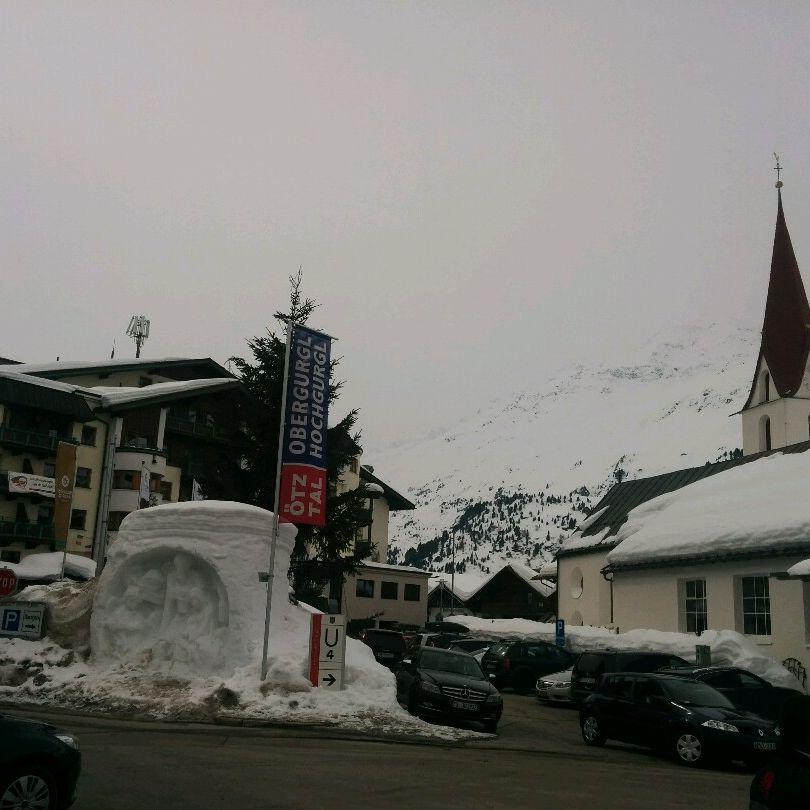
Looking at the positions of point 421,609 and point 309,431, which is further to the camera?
point 421,609

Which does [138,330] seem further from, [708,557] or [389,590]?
[708,557]

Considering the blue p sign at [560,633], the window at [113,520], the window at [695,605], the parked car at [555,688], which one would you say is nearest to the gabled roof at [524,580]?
the window at [113,520]

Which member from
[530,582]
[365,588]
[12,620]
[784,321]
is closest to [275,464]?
[12,620]

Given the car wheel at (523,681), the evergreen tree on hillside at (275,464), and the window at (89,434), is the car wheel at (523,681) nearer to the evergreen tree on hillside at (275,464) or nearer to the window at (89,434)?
the evergreen tree on hillside at (275,464)

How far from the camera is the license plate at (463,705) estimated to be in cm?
1772

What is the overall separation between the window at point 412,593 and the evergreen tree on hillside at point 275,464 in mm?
33047

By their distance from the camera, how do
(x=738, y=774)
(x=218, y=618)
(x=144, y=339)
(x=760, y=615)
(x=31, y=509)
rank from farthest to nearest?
(x=144, y=339), (x=31, y=509), (x=760, y=615), (x=218, y=618), (x=738, y=774)

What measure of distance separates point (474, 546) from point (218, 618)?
18136 cm

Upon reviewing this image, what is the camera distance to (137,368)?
199 feet

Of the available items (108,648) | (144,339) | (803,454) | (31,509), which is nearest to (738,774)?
(108,648)

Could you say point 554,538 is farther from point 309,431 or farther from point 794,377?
point 309,431

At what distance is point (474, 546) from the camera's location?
650 feet

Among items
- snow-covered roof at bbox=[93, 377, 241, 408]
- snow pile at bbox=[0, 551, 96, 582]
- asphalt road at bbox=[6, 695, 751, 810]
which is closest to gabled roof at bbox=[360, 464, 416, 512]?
snow-covered roof at bbox=[93, 377, 241, 408]

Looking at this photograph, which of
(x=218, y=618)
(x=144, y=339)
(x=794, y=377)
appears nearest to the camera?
(x=218, y=618)
